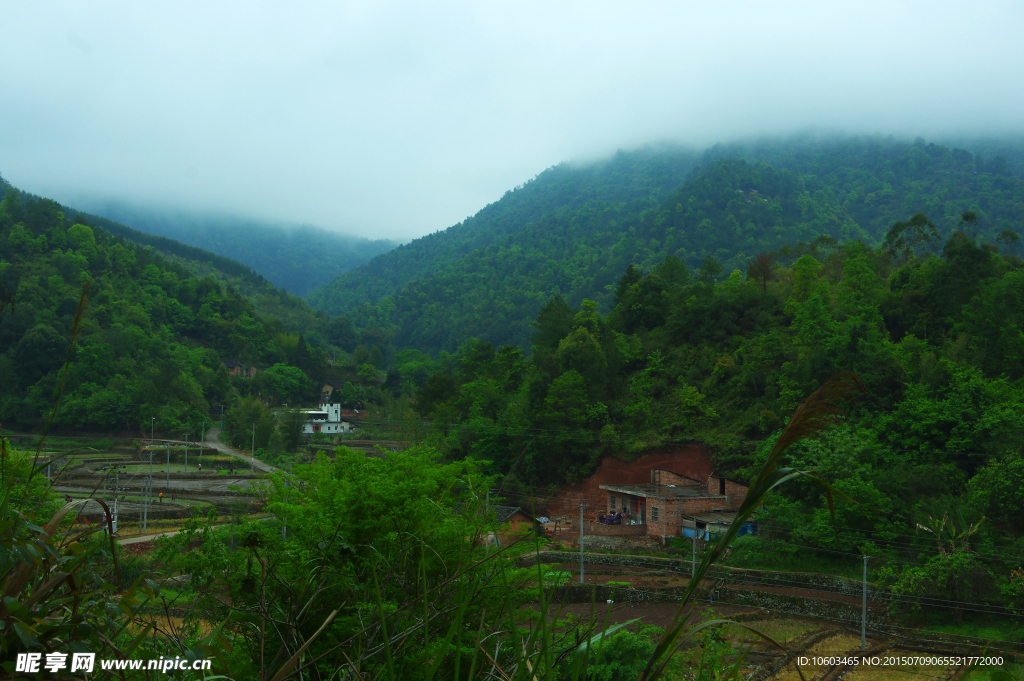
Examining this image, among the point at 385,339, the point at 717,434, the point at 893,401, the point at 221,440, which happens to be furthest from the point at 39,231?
the point at 893,401

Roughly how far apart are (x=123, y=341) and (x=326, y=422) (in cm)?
1431

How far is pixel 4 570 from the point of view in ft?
3.66

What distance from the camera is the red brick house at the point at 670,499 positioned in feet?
74.6

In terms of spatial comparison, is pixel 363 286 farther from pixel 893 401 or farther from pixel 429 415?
pixel 893 401

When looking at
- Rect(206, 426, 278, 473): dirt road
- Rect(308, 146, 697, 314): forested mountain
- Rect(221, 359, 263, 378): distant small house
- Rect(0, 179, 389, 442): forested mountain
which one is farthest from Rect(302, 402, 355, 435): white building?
Rect(308, 146, 697, 314): forested mountain

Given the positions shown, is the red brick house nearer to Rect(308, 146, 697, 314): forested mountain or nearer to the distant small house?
the distant small house

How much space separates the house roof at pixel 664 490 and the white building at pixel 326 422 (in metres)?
26.4

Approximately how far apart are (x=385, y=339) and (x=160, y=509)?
49.9 metres

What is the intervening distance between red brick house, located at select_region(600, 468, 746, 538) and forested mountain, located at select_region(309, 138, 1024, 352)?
3527cm

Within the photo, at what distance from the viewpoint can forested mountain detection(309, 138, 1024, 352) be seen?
64.4 m

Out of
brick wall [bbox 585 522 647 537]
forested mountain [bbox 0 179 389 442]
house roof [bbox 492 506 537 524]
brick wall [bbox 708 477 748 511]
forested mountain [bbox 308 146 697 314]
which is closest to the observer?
house roof [bbox 492 506 537 524]

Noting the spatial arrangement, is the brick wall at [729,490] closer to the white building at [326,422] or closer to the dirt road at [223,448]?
the dirt road at [223,448]

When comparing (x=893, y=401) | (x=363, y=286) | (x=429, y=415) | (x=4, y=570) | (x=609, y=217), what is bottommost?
(x=429, y=415)

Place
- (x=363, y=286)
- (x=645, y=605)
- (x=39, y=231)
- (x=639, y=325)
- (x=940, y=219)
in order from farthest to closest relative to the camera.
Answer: (x=363, y=286) → (x=940, y=219) → (x=39, y=231) → (x=639, y=325) → (x=645, y=605)
